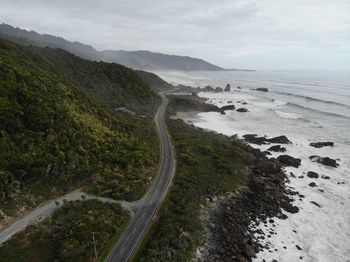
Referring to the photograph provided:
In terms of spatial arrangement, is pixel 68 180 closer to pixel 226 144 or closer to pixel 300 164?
pixel 226 144

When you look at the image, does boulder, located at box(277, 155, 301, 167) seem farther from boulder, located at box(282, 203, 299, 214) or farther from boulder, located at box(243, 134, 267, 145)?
boulder, located at box(282, 203, 299, 214)

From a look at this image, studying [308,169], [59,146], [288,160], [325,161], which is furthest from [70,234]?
[325,161]

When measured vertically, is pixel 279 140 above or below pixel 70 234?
above

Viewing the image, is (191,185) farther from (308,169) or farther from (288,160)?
(308,169)

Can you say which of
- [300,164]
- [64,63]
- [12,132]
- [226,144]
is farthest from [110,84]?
[300,164]

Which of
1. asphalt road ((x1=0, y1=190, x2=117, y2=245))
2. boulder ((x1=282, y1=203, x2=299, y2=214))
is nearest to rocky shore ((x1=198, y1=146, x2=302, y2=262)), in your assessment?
boulder ((x1=282, y1=203, x2=299, y2=214))

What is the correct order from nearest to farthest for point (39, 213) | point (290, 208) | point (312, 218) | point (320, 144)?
point (39, 213) → point (312, 218) → point (290, 208) → point (320, 144)
